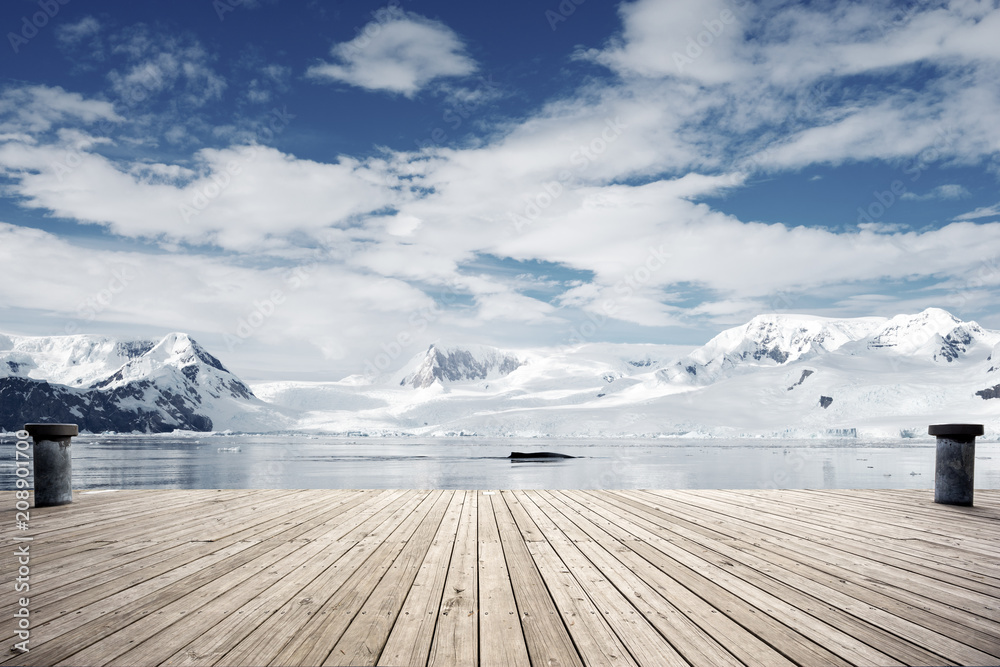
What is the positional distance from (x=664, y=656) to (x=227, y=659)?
1773 mm

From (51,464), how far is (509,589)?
688cm

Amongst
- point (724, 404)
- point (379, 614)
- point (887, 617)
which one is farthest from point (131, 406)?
point (887, 617)

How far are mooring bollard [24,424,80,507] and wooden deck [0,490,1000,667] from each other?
0.82 meters

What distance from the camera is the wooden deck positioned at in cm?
266

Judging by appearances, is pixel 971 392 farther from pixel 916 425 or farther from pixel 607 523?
pixel 607 523

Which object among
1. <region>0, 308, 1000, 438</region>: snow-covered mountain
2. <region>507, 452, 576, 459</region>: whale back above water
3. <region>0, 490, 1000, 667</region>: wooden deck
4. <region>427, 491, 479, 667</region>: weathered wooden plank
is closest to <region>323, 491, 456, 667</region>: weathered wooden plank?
<region>0, 490, 1000, 667</region>: wooden deck

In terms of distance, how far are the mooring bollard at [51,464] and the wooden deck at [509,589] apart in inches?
32.5

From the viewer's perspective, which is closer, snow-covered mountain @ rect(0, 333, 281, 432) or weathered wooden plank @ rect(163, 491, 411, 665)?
weathered wooden plank @ rect(163, 491, 411, 665)

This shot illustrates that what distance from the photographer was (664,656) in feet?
8.37

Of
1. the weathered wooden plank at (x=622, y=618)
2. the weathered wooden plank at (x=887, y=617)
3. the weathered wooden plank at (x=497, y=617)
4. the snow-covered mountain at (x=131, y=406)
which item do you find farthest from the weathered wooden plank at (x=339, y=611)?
the snow-covered mountain at (x=131, y=406)

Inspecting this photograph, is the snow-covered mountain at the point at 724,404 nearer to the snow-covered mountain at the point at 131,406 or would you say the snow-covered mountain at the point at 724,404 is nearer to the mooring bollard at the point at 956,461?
the snow-covered mountain at the point at 131,406

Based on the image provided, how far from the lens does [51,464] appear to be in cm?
768

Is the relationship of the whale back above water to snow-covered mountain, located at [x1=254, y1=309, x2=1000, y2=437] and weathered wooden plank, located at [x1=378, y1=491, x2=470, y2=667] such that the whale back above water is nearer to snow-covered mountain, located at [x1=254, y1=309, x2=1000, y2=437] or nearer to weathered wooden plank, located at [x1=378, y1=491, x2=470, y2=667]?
weathered wooden plank, located at [x1=378, y1=491, x2=470, y2=667]

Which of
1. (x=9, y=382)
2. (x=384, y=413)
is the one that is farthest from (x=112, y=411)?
(x=384, y=413)
